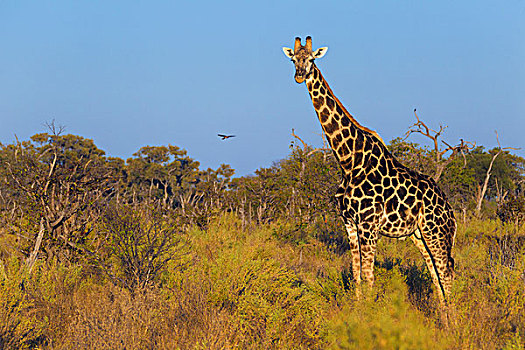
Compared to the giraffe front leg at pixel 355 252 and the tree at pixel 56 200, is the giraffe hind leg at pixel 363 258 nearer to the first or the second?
the giraffe front leg at pixel 355 252

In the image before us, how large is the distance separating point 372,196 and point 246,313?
2.31m

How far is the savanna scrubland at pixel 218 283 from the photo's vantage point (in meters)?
5.30

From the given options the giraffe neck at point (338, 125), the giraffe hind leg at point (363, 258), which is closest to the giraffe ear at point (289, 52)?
the giraffe neck at point (338, 125)

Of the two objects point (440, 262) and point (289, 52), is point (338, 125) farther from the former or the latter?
point (440, 262)

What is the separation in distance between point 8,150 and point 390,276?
4111 centimetres

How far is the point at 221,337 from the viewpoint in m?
4.92

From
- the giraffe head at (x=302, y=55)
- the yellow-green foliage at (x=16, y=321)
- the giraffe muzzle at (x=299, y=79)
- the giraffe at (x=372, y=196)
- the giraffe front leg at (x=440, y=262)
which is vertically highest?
the giraffe head at (x=302, y=55)

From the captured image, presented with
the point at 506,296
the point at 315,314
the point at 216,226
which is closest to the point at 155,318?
the point at 315,314

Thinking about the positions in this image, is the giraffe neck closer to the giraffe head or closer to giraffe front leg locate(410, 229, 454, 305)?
the giraffe head

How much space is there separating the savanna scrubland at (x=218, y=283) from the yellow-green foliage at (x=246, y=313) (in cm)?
2

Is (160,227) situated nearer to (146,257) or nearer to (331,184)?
(146,257)

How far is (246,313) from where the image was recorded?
20.1ft

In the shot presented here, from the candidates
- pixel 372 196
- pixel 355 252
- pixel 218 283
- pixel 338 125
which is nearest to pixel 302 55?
pixel 338 125

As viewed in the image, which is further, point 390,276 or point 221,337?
point 390,276
